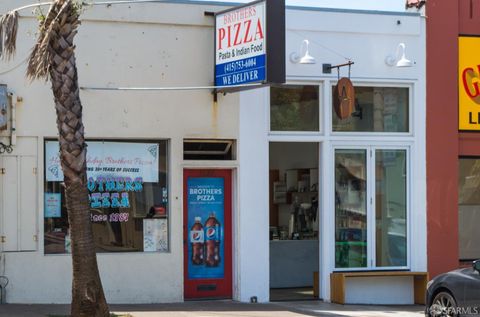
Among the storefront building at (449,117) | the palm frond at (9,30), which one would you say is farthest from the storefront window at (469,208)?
the palm frond at (9,30)

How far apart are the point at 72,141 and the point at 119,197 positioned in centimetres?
316

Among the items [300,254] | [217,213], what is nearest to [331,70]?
[217,213]

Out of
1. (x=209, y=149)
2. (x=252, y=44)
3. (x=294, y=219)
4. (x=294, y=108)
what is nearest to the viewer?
(x=252, y=44)

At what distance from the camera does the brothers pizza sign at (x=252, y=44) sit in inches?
484

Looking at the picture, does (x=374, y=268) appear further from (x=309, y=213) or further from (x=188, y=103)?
(x=188, y=103)

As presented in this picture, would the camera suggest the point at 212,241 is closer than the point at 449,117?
Yes

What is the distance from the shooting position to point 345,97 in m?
13.9

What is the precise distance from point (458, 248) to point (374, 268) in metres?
1.74

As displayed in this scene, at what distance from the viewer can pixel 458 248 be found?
49.9 ft

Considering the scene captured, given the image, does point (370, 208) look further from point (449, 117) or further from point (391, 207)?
point (449, 117)

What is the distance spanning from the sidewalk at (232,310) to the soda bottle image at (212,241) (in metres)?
0.74

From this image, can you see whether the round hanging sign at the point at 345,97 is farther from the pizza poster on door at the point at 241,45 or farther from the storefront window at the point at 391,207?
the pizza poster on door at the point at 241,45

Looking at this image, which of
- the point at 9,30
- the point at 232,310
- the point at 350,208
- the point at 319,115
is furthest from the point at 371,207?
the point at 9,30

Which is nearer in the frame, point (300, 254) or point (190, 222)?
point (190, 222)
